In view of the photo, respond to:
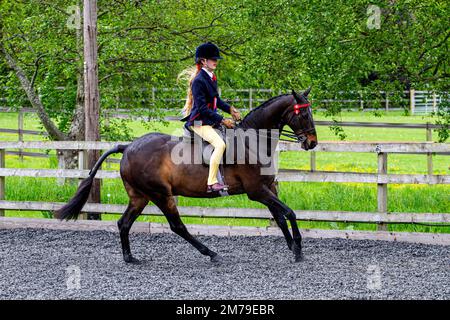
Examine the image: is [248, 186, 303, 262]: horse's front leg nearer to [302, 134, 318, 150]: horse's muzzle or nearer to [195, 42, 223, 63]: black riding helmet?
[302, 134, 318, 150]: horse's muzzle

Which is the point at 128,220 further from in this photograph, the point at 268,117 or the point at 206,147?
the point at 268,117

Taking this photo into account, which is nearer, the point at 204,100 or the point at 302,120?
the point at 204,100

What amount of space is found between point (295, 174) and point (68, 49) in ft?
17.9

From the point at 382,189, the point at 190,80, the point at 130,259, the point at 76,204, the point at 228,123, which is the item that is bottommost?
the point at 130,259

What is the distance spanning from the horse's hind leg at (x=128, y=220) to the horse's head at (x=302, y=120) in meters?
2.09

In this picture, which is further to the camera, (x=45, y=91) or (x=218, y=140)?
(x=45, y=91)

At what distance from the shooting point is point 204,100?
380 inches

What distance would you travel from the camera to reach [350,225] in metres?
12.4

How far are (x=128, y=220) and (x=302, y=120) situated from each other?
2.47m

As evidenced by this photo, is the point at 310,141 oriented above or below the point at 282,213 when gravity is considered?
above

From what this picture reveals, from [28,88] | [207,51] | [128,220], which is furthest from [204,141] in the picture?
[28,88]
